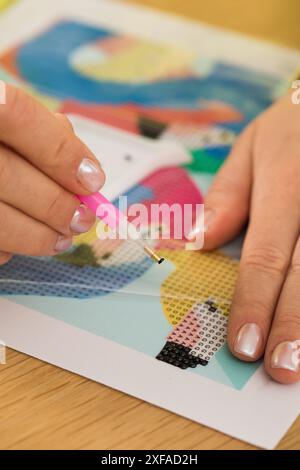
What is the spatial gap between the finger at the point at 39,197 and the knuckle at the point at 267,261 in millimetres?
143

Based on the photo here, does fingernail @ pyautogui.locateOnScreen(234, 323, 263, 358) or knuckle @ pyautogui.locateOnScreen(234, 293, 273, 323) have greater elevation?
knuckle @ pyautogui.locateOnScreen(234, 293, 273, 323)

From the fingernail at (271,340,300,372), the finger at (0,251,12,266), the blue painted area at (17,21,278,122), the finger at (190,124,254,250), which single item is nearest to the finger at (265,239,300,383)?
the fingernail at (271,340,300,372)

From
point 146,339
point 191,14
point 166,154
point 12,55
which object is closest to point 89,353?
point 146,339

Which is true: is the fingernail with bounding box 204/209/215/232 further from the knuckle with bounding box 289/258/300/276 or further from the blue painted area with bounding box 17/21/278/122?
the blue painted area with bounding box 17/21/278/122

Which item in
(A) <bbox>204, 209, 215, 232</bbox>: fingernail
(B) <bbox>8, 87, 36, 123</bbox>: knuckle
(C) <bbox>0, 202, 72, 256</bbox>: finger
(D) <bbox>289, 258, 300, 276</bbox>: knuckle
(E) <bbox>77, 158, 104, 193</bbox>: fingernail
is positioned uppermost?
(B) <bbox>8, 87, 36, 123</bbox>: knuckle

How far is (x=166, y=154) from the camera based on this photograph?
85 cm

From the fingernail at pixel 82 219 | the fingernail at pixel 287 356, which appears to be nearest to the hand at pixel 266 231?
the fingernail at pixel 287 356

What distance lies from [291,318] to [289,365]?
0.05 meters

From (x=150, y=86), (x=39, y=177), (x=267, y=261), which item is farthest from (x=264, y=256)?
(x=150, y=86)

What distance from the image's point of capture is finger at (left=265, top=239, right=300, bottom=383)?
0.58 metres

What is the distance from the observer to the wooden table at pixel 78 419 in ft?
1.77

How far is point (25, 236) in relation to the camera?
0.64 m

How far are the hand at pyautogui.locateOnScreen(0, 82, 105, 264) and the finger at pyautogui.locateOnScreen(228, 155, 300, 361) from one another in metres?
0.14
